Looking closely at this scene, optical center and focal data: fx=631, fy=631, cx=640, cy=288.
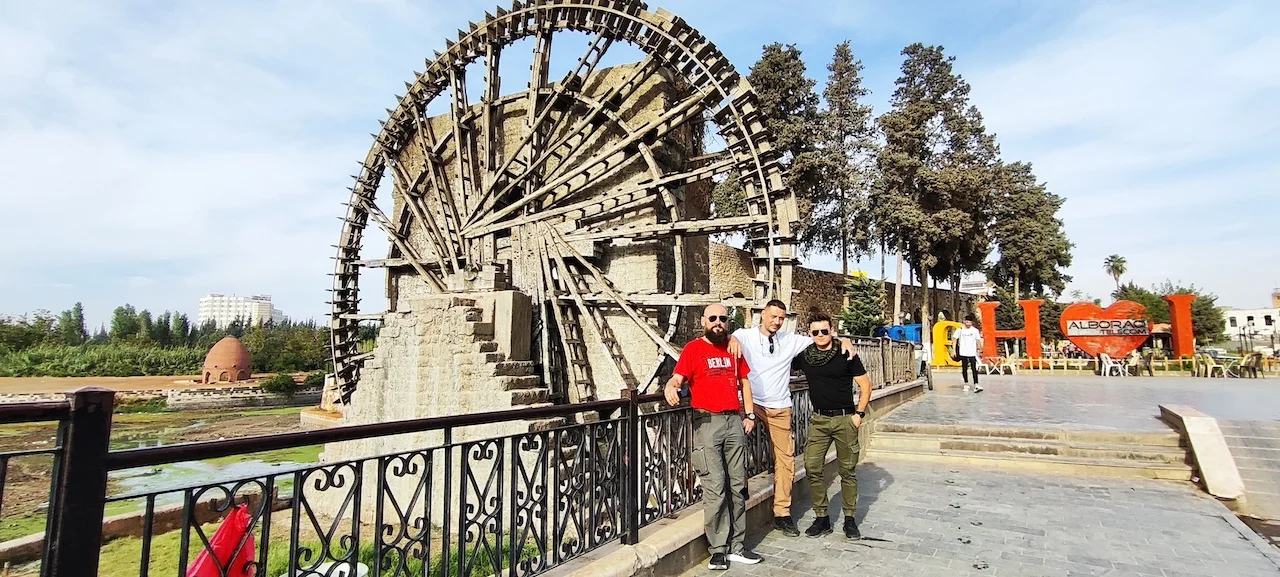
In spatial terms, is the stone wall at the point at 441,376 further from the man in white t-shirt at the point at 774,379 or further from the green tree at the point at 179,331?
the green tree at the point at 179,331

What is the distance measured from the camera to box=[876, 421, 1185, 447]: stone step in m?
6.41

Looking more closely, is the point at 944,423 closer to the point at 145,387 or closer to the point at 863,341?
the point at 863,341

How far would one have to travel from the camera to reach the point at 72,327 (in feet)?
152

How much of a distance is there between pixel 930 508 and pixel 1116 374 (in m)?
17.2

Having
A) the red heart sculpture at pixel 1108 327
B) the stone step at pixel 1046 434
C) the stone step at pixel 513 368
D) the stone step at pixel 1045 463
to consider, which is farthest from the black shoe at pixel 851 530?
the red heart sculpture at pixel 1108 327

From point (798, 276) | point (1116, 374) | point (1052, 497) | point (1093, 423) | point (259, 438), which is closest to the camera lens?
point (259, 438)

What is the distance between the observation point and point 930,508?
4.93 meters

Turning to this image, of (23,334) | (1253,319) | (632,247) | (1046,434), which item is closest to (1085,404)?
(1046,434)

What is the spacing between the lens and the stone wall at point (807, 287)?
81.4ft

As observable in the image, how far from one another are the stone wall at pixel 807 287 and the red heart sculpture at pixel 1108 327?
7.28m

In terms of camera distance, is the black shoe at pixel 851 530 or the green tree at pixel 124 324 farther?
the green tree at pixel 124 324

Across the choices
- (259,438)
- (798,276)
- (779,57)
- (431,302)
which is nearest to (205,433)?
(431,302)

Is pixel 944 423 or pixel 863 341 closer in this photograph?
pixel 944 423

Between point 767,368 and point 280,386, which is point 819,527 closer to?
point 767,368
